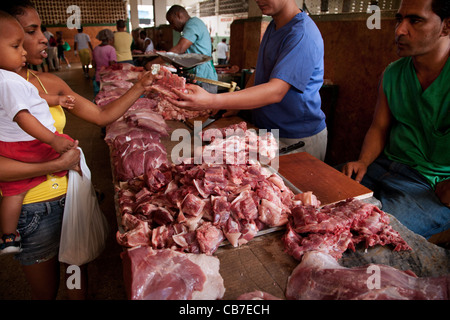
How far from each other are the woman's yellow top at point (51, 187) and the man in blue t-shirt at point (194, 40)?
3164 millimetres

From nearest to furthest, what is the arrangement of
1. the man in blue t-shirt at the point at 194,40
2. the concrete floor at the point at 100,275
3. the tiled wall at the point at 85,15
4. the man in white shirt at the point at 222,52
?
1. the concrete floor at the point at 100,275
2. the man in blue t-shirt at the point at 194,40
3. the man in white shirt at the point at 222,52
4. the tiled wall at the point at 85,15

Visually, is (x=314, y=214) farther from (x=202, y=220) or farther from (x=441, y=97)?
(x=441, y=97)

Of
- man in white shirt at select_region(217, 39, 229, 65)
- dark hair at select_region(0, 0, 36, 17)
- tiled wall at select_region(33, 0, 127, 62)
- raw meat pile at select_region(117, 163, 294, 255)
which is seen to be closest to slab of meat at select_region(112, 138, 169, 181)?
raw meat pile at select_region(117, 163, 294, 255)

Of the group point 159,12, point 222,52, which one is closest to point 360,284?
point 159,12

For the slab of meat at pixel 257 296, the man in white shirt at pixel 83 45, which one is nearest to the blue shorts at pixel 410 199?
the slab of meat at pixel 257 296

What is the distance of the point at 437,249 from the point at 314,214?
750 mm

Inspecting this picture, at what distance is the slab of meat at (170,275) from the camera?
1.38 metres

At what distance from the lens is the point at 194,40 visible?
5402 millimetres

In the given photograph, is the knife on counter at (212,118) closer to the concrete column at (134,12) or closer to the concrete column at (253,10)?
the concrete column at (253,10)

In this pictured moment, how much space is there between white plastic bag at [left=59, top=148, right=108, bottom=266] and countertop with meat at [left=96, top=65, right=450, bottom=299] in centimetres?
28

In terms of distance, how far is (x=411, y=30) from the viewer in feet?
7.48

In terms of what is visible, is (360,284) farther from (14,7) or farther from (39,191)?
(14,7)

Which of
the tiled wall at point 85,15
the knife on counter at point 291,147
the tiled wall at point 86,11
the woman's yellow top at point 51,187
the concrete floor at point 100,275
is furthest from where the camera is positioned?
the tiled wall at point 85,15

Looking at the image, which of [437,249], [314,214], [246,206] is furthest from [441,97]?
[246,206]
